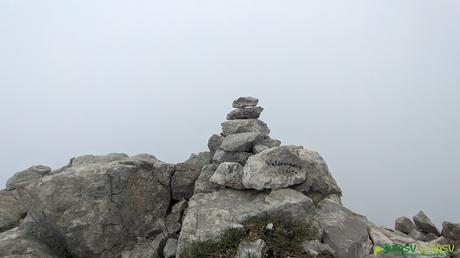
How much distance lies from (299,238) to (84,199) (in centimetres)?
1299

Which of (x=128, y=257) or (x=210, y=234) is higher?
(x=210, y=234)

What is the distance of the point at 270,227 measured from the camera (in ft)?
57.6

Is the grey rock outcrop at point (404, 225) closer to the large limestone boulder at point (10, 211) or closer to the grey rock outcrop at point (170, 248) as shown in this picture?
the grey rock outcrop at point (170, 248)

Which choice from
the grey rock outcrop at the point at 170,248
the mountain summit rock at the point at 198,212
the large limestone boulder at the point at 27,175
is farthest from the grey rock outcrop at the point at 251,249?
the large limestone boulder at the point at 27,175

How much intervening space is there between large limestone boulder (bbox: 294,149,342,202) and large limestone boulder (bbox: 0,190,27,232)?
1949cm

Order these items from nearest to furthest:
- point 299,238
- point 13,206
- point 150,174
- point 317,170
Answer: point 299,238, point 317,170, point 150,174, point 13,206

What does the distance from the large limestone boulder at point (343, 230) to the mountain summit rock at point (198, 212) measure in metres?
0.06

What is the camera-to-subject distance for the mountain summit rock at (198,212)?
1775 cm

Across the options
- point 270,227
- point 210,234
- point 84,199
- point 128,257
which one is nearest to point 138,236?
point 128,257

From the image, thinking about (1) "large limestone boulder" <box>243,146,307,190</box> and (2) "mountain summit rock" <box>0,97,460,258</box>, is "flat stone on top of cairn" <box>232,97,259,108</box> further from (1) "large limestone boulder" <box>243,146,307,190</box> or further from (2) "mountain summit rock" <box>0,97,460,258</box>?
(1) "large limestone boulder" <box>243,146,307,190</box>

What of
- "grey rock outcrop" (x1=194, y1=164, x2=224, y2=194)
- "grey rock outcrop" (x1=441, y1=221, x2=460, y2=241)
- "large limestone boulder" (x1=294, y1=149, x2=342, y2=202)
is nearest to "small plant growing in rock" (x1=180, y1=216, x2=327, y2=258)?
"large limestone boulder" (x1=294, y1=149, x2=342, y2=202)

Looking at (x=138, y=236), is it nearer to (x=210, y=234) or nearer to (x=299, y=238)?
(x=210, y=234)

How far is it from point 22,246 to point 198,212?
33.2 feet

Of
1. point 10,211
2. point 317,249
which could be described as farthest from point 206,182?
point 10,211
